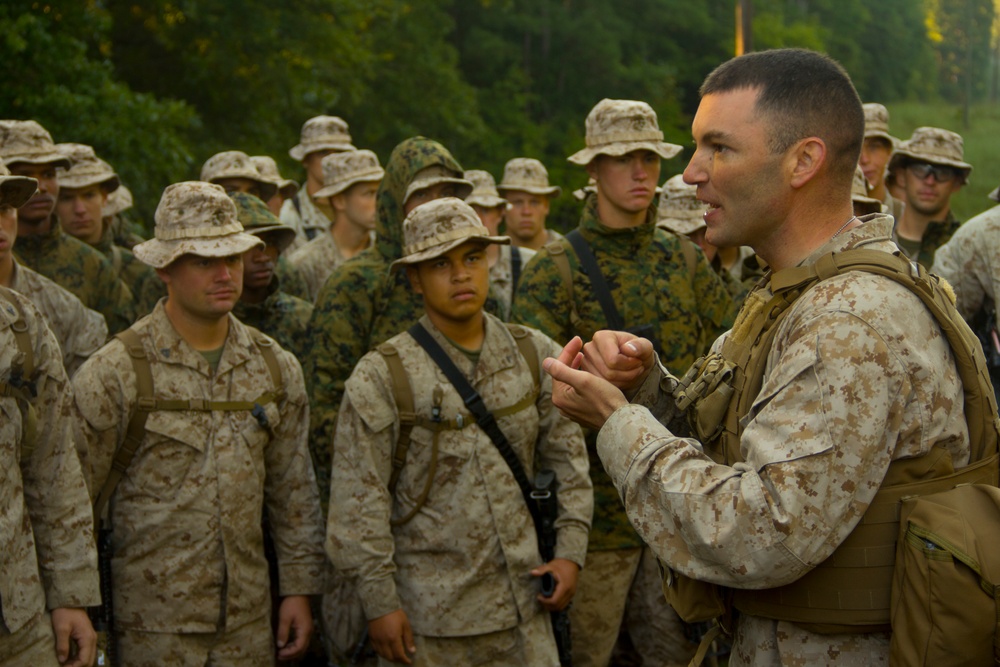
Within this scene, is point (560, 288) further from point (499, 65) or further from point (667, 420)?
point (499, 65)

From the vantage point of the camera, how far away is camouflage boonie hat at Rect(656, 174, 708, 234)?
7.57 meters

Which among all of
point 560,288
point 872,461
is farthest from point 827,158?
point 560,288

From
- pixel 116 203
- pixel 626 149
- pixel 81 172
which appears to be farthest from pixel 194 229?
pixel 116 203

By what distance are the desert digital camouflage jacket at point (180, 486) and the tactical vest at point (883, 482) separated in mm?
2485

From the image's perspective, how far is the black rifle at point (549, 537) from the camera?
4.87 meters

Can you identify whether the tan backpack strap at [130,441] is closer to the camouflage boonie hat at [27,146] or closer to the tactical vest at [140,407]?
the tactical vest at [140,407]

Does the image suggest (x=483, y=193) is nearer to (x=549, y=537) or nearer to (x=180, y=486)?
(x=549, y=537)

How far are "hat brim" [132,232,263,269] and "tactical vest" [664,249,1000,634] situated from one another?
2807 millimetres

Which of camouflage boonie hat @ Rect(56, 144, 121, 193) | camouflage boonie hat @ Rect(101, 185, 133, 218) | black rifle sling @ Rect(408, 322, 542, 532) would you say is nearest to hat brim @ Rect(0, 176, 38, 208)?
black rifle sling @ Rect(408, 322, 542, 532)

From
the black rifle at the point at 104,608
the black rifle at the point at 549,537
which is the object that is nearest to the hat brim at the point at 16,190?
the black rifle at the point at 104,608

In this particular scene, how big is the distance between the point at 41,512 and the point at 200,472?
0.80 m

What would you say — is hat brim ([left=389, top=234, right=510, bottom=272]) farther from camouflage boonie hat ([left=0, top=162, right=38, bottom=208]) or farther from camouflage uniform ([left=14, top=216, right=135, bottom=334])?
camouflage uniform ([left=14, top=216, right=135, bottom=334])

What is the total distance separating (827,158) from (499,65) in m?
31.8

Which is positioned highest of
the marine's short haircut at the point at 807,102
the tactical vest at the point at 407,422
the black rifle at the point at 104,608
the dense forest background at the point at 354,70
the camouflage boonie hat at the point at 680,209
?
the marine's short haircut at the point at 807,102
